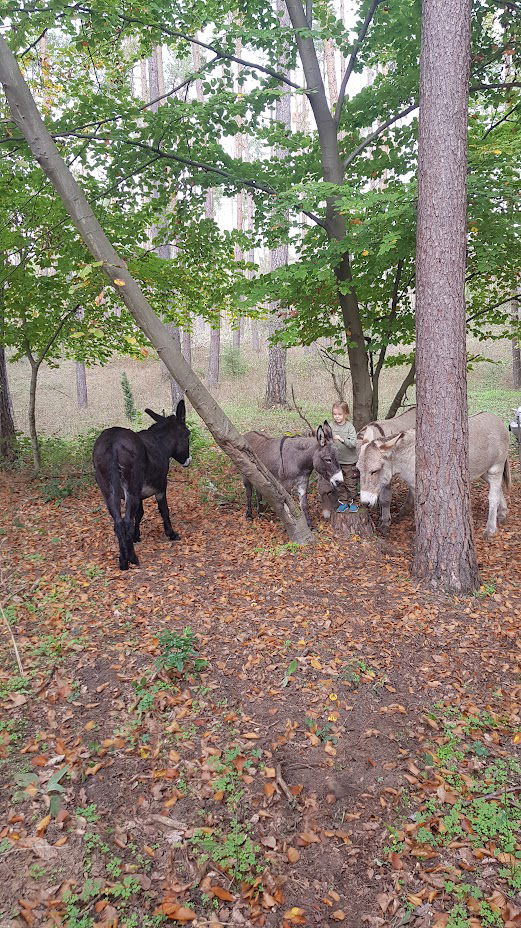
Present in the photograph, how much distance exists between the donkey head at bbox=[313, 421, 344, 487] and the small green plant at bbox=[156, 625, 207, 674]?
3.45 m

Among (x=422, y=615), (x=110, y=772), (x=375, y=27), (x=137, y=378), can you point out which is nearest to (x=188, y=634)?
(x=110, y=772)

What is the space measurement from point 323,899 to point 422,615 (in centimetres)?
316

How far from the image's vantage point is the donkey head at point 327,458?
7895 millimetres

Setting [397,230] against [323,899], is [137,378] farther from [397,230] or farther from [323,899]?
[323,899]

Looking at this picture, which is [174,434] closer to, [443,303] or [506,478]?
[443,303]

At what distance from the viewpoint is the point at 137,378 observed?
28.8 meters

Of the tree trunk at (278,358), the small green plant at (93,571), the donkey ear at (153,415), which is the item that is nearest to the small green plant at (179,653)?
the small green plant at (93,571)

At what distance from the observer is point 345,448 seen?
862 centimetres

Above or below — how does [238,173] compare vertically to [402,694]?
above

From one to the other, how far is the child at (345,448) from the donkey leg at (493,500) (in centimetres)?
219

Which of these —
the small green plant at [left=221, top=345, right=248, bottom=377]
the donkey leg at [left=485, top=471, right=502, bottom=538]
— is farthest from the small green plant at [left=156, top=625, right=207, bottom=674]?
the small green plant at [left=221, top=345, right=248, bottom=377]

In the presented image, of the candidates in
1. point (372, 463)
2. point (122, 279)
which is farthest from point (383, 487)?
point (122, 279)

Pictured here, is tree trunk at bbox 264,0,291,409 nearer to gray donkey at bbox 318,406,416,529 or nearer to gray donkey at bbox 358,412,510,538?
gray donkey at bbox 318,406,416,529

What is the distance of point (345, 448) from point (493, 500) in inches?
101
